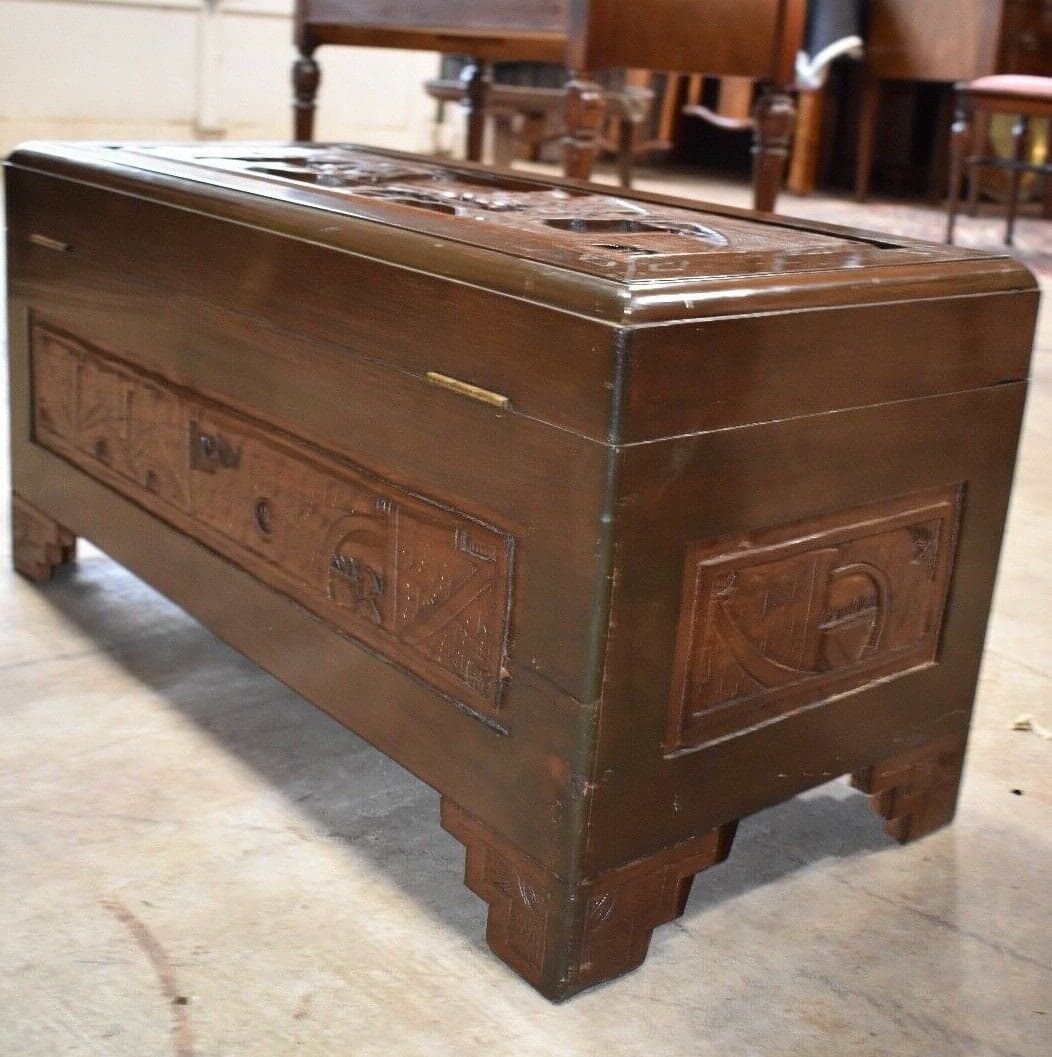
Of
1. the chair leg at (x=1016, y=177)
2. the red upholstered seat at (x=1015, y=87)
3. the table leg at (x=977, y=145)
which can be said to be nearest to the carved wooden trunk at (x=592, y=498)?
the red upholstered seat at (x=1015, y=87)

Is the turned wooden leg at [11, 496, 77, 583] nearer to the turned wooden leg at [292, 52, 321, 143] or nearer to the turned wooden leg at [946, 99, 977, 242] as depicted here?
the turned wooden leg at [292, 52, 321, 143]

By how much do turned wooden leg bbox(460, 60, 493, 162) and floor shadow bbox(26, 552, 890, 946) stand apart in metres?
1.85

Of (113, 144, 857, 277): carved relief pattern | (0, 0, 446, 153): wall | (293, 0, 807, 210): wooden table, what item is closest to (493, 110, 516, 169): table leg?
(0, 0, 446, 153): wall

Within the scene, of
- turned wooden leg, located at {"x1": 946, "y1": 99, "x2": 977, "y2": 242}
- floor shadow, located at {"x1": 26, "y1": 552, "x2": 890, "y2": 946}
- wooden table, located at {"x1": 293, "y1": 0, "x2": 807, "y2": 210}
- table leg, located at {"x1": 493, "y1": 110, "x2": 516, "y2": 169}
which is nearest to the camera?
floor shadow, located at {"x1": 26, "y1": 552, "x2": 890, "y2": 946}

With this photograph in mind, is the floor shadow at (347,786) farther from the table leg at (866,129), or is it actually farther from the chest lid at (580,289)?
the table leg at (866,129)

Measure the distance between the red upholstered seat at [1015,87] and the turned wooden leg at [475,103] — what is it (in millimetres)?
1667

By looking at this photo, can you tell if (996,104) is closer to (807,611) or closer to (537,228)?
(537,228)

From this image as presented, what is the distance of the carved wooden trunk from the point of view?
3.25 ft

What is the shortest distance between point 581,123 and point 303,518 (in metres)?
1.17

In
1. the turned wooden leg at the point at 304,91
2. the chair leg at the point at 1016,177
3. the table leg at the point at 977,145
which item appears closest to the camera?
the turned wooden leg at the point at 304,91

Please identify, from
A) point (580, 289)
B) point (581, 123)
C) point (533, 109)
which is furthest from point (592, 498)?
Result: point (533, 109)

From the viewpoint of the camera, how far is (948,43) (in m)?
5.43

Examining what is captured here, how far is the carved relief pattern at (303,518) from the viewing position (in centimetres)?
110

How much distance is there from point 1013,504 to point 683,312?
5.09 feet
